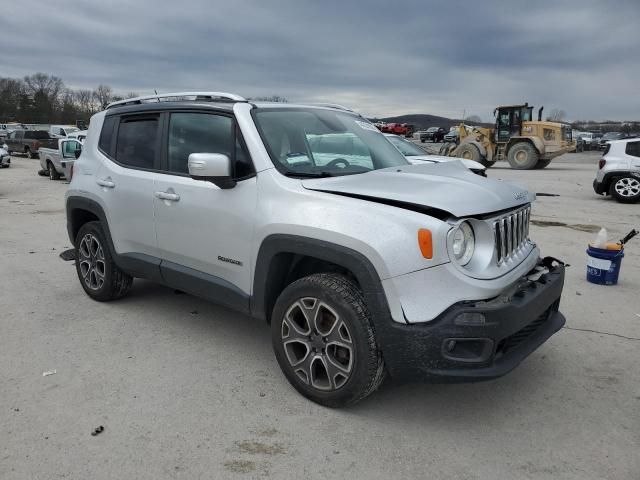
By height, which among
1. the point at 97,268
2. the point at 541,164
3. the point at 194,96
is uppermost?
the point at 194,96

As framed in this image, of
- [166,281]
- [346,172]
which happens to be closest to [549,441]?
[346,172]

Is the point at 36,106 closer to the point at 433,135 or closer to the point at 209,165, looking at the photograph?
the point at 433,135

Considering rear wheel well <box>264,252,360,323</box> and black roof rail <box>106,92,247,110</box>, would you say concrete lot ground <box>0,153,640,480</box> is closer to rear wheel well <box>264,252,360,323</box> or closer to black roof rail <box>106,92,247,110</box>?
rear wheel well <box>264,252,360,323</box>

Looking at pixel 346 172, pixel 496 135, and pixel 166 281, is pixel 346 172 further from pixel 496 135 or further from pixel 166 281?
pixel 496 135

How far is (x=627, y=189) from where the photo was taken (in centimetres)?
1255

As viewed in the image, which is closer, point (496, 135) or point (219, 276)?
point (219, 276)

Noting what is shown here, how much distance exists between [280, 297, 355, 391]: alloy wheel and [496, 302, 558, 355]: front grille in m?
0.83

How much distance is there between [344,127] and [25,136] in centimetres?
3417

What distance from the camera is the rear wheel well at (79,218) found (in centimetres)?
524

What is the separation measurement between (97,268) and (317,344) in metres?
2.87

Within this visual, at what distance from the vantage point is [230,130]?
146 inches

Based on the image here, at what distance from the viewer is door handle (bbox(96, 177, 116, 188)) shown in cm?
462

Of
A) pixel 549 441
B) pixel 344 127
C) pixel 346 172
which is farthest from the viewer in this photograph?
pixel 344 127

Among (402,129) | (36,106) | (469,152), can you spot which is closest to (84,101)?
(36,106)
